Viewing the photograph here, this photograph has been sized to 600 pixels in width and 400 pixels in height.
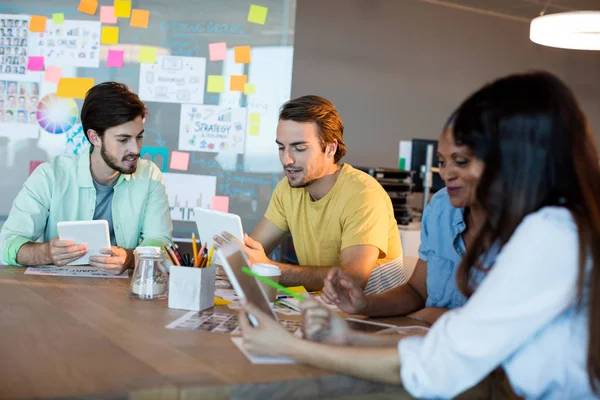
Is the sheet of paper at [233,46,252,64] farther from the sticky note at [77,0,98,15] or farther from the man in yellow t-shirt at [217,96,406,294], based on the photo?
the man in yellow t-shirt at [217,96,406,294]

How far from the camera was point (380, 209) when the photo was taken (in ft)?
7.38

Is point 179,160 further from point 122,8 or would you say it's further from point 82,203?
point 82,203

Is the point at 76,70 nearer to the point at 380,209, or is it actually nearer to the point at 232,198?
the point at 232,198

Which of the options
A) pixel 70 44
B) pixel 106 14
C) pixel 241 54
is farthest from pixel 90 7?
pixel 241 54

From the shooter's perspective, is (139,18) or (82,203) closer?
(82,203)

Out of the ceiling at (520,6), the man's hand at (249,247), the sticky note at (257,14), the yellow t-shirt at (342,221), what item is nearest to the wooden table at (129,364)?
the man's hand at (249,247)

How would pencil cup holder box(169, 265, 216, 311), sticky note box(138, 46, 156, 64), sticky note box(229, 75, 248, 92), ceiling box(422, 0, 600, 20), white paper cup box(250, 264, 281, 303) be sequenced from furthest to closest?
ceiling box(422, 0, 600, 20) → sticky note box(229, 75, 248, 92) → sticky note box(138, 46, 156, 64) → white paper cup box(250, 264, 281, 303) → pencil cup holder box(169, 265, 216, 311)

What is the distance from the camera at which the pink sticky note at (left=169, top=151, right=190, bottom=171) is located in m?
3.76

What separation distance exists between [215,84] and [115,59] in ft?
1.93

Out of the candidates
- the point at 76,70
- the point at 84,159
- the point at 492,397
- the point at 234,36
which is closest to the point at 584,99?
the point at 234,36

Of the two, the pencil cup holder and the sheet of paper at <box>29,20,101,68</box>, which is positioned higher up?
the sheet of paper at <box>29,20,101,68</box>

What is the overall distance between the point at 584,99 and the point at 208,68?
445 centimetres

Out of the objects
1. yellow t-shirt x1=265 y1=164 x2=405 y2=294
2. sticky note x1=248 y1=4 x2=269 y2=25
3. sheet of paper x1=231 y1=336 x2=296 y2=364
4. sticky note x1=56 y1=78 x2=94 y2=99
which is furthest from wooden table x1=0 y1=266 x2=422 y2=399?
sticky note x1=248 y1=4 x2=269 y2=25

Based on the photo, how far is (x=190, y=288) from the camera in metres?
1.56
